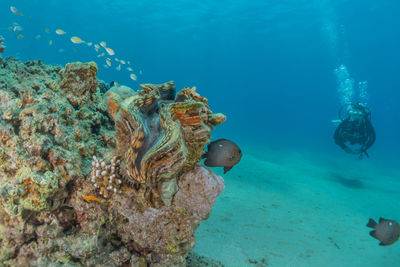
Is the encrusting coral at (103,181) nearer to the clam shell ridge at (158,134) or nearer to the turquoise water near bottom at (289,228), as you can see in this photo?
the clam shell ridge at (158,134)

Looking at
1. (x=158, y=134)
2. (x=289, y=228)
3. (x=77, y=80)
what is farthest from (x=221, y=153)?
(x=289, y=228)

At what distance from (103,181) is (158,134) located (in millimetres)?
784

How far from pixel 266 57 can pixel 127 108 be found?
92723 millimetres

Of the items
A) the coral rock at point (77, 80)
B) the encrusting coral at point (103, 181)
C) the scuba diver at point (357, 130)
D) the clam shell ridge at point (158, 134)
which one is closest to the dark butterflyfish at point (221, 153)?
the encrusting coral at point (103, 181)

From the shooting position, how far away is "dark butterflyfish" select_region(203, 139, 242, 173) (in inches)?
139

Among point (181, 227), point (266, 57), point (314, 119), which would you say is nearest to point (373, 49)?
point (266, 57)

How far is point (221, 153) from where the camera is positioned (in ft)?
11.6

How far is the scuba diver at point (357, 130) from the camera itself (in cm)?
1130

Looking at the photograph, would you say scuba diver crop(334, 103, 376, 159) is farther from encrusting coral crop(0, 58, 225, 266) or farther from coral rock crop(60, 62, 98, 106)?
coral rock crop(60, 62, 98, 106)

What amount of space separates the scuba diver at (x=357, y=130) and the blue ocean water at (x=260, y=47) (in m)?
14.5

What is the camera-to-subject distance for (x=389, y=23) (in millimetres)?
45656

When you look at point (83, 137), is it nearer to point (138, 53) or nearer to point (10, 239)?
point (10, 239)

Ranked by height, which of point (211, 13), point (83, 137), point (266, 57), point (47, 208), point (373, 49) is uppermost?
point (266, 57)

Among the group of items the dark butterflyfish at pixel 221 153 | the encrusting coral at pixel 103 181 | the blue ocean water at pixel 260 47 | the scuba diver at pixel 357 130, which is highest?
the blue ocean water at pixel 260 47
